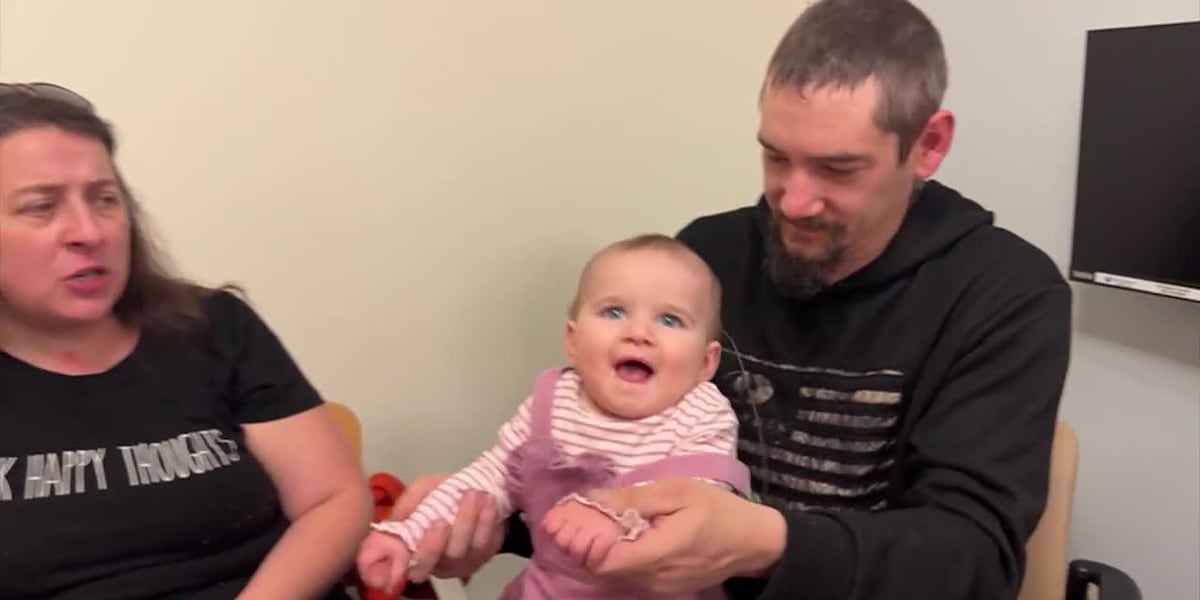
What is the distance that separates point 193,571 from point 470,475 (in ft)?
1.28

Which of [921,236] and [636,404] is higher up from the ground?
[921,236]

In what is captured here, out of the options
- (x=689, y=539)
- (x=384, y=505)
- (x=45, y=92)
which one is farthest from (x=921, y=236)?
(x=45, y=92)

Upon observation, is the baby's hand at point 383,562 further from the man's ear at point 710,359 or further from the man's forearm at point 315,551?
the man's ear at point 710,359

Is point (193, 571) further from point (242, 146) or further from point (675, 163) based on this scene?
point (675, 163)

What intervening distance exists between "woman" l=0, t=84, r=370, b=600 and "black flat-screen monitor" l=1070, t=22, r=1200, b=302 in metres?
1.20

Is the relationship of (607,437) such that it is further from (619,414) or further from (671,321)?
(671,321)

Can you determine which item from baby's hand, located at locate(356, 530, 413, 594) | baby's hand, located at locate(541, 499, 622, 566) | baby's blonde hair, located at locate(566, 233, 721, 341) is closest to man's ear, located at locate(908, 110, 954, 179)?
baby's blonde hair, located at locate(566, 233, 721, 341)

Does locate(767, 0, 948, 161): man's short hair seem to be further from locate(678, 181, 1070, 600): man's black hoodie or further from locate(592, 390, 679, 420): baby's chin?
locate(592, 390, 679, 420): baby's chin

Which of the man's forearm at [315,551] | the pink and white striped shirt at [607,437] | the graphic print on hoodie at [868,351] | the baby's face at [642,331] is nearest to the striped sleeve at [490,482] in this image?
the pink and white striped shirt at [607,437]

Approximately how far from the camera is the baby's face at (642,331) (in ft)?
4.26

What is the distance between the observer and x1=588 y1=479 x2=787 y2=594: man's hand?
1.05m

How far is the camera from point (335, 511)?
5.23 ft

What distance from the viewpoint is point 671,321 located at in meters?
1.33

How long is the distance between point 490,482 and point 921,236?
2.02 feet
